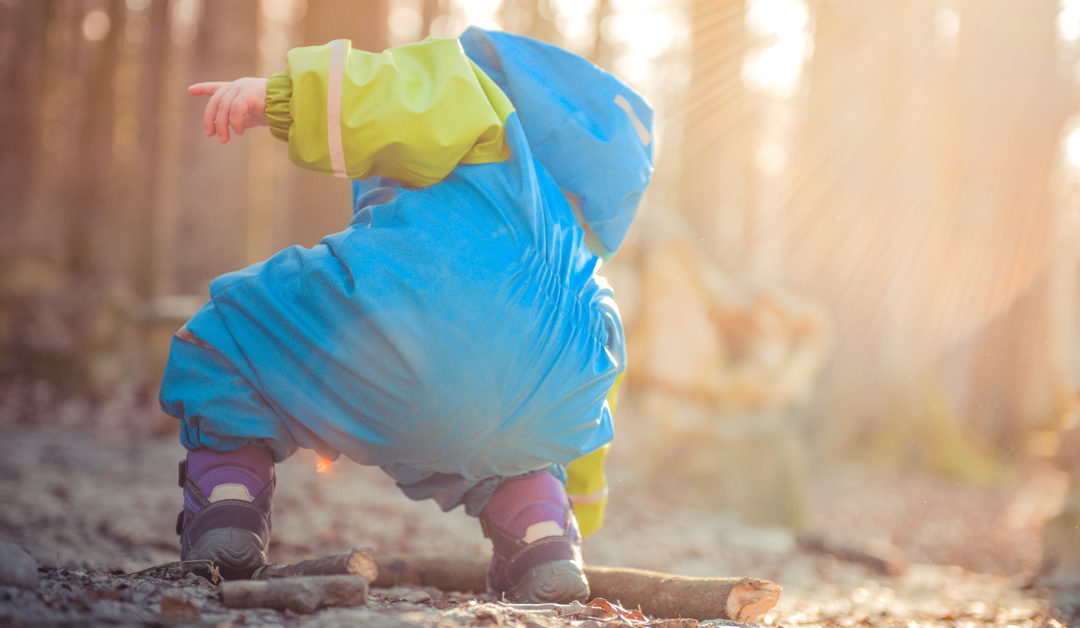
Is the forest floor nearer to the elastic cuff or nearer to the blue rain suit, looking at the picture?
the blue rain suit

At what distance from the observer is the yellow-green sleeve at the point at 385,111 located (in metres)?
1.48

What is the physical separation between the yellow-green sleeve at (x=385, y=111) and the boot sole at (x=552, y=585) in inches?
38.2

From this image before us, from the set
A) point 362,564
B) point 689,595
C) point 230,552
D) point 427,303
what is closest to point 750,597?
point 689,595

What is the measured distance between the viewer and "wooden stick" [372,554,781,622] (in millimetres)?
1618

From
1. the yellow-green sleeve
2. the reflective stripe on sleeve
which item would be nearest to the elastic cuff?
the yellow-green sleeve

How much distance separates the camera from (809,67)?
308 inches

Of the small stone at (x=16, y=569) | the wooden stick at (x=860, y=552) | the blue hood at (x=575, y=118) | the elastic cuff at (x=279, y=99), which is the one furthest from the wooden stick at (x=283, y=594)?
the wooden stick at (x=860, y=552)

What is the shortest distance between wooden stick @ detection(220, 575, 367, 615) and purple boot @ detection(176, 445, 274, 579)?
0.33 m

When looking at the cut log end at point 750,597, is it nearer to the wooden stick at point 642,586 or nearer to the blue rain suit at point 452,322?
the wooden stick at point 642,586

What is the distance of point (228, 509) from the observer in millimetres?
1646

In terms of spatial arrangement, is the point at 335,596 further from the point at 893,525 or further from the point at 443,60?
the point at 893,525

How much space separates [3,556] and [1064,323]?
8657 mm

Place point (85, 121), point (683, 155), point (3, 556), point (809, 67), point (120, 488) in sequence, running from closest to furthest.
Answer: point (3, 556)
point (120, 488)
point (809, 67)
point (683, 155)
point (85, 121)

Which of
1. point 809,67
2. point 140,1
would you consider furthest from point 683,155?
point 140,1
